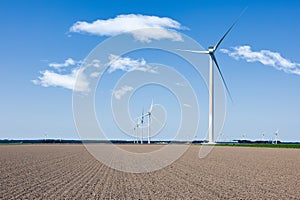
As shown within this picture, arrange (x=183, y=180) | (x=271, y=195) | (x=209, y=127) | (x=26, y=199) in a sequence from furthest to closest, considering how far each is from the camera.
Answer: (x=209, y=127) < (x=183, y=180) < (x=271, y=195) < (x=26, y=199)

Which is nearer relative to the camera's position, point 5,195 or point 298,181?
point 5,195

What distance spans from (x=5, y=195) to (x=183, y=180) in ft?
30.2

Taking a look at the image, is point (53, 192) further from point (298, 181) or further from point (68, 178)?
point (298, 181)

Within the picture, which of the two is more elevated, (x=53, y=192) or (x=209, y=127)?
(x=209, y=127)

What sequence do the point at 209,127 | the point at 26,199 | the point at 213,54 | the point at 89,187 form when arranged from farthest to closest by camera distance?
the point at 209,127, the point at 213,54, the point at 89,187, the point at 26,199

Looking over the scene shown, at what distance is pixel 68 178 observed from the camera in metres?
23.3

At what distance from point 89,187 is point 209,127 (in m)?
60.2

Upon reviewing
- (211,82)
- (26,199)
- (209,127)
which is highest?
(211,82)

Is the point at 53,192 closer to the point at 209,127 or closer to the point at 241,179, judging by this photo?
the point at 241,179

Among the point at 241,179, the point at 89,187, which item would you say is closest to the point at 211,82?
the point at 241,179

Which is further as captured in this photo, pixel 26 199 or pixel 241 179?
pixel 241 179

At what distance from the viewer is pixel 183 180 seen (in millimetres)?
22672

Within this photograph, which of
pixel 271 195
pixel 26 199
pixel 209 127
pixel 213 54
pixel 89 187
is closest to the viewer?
pixel 26 199

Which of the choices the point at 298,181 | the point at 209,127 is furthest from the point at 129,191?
the point at 209,127
